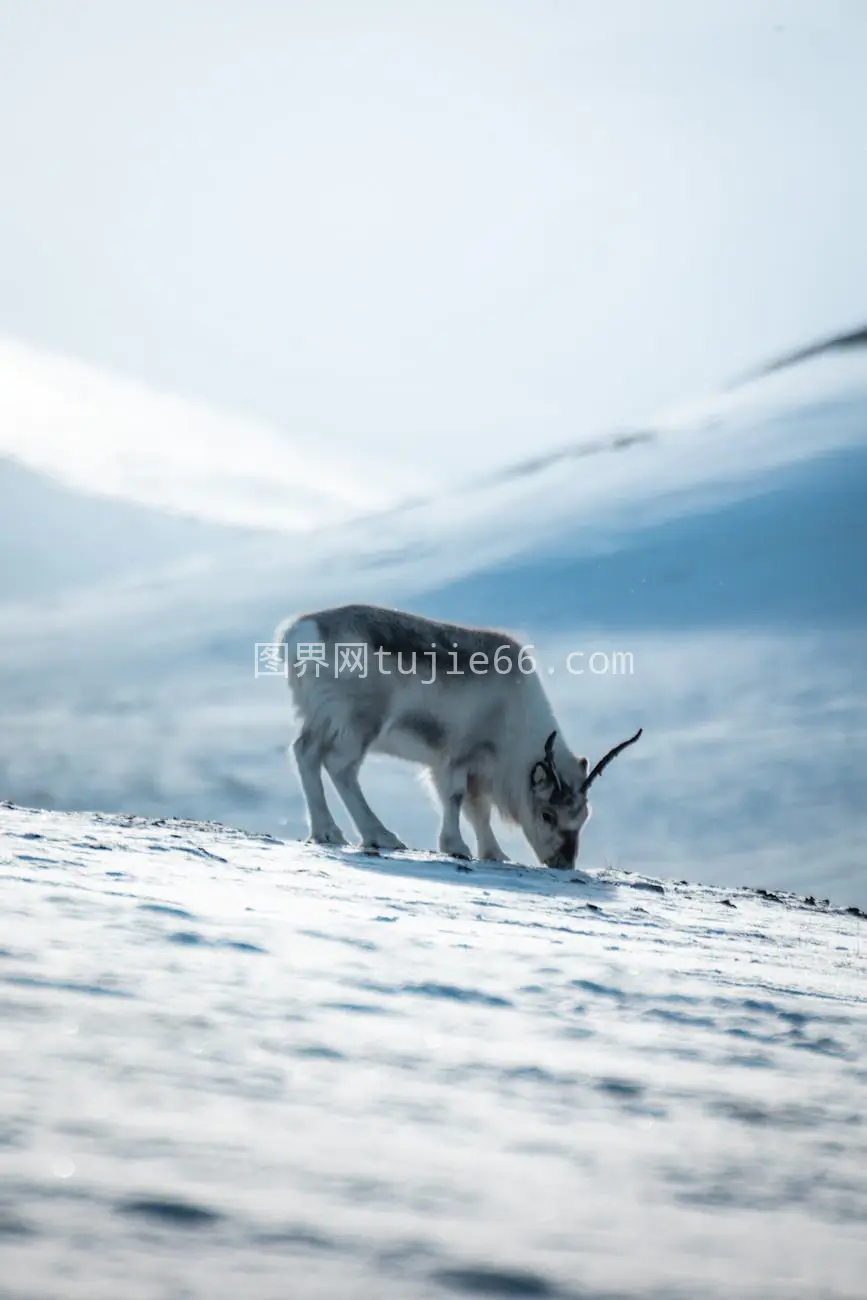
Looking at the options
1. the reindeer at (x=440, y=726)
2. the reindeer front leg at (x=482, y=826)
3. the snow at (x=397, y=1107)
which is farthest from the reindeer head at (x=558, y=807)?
the snow at (x=397, y=1107)

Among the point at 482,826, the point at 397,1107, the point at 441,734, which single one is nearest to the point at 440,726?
the point at 441,734

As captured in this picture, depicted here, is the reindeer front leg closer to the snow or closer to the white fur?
the white fur

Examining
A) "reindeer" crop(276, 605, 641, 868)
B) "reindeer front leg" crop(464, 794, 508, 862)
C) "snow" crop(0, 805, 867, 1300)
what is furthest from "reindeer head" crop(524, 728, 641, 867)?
"snow" crop(0, 805, 867, 1300)

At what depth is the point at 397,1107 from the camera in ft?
8.96

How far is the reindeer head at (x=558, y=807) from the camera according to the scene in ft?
33.4

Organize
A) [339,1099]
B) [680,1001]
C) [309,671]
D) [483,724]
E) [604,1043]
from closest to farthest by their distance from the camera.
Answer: [339,1099] → [604,1043] → [680,1001] → [309,671] → [483,724]

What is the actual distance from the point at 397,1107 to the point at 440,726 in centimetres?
742

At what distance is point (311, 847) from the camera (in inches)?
318

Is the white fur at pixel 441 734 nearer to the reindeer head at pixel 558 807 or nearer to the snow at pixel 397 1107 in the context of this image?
the reindeer head at pixel 558 807

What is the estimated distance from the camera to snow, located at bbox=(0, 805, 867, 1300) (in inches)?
81.4

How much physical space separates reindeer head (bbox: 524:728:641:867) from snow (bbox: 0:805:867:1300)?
5049 millimetres

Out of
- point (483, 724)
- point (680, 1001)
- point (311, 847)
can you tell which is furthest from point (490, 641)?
point (680, 1001)

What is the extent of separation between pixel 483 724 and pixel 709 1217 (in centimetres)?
801

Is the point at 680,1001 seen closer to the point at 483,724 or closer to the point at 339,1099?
the point at 339,1099
